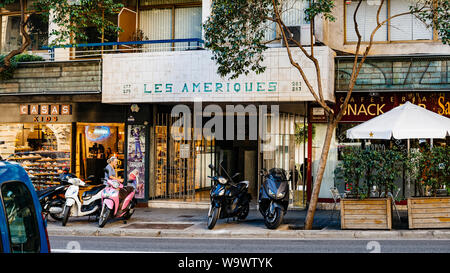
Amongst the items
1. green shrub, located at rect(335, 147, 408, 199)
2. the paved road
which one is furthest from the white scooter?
green shrub, located at rect(335, 147, 408, 199)

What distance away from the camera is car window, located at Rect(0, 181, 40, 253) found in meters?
3.78

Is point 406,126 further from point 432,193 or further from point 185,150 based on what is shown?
point 185,150

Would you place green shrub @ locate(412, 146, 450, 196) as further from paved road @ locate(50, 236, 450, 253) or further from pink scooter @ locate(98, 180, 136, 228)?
pink scooter @ locate(98, 180, 136, 228)

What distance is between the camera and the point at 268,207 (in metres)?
13.2

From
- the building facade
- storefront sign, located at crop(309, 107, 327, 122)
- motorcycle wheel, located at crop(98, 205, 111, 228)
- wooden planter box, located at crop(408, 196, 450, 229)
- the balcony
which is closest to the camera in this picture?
wooden planter box, located at crop(408, 196, 450, 229)

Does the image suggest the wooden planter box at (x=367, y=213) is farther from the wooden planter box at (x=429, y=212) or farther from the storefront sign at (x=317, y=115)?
the storefront sign at (x=317, y=115)

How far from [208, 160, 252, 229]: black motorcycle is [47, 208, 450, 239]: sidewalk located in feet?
1.09

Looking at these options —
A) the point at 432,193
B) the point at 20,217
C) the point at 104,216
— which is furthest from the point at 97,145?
the point at 20,217

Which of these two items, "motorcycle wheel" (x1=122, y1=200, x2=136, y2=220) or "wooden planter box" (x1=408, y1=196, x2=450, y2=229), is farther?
"motorcycle wheel" (x1=122, y1=200, x2=136, y2=220)

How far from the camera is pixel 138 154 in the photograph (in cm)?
1823

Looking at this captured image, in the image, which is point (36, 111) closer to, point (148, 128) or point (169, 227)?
point (148, 128)

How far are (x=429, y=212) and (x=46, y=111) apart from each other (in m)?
13.8

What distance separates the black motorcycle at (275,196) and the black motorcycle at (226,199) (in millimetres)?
761

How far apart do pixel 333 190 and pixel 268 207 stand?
8.00 feet
